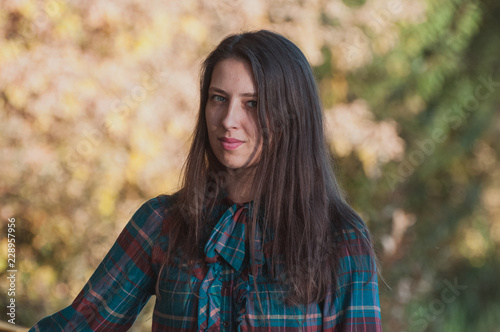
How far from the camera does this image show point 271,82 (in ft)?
4.38

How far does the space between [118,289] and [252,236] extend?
0.36 metres

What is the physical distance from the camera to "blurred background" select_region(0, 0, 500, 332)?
359 centimetres

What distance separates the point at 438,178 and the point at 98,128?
7.82 ft

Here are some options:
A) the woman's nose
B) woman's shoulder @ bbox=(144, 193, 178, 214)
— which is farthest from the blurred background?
the woman's nose

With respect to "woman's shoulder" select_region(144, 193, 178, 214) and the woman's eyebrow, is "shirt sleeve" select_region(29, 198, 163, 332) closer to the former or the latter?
"woman's shoulder" select_region(144, 193, 178, 214)

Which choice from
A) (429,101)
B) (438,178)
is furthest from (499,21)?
(438,178)

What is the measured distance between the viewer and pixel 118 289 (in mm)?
1427

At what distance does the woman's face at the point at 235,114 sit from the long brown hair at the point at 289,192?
2cm

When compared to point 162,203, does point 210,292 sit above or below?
below

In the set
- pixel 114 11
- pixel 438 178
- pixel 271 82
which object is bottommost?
pixel 271 82

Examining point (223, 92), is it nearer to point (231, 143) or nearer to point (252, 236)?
point (231, 143)

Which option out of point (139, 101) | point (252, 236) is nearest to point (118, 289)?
point (252, 236)

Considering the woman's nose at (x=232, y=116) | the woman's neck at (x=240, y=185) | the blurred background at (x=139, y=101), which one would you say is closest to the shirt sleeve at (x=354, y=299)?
the woman's neck at (x=240, y=185)

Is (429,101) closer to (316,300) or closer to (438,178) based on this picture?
(438,178)
